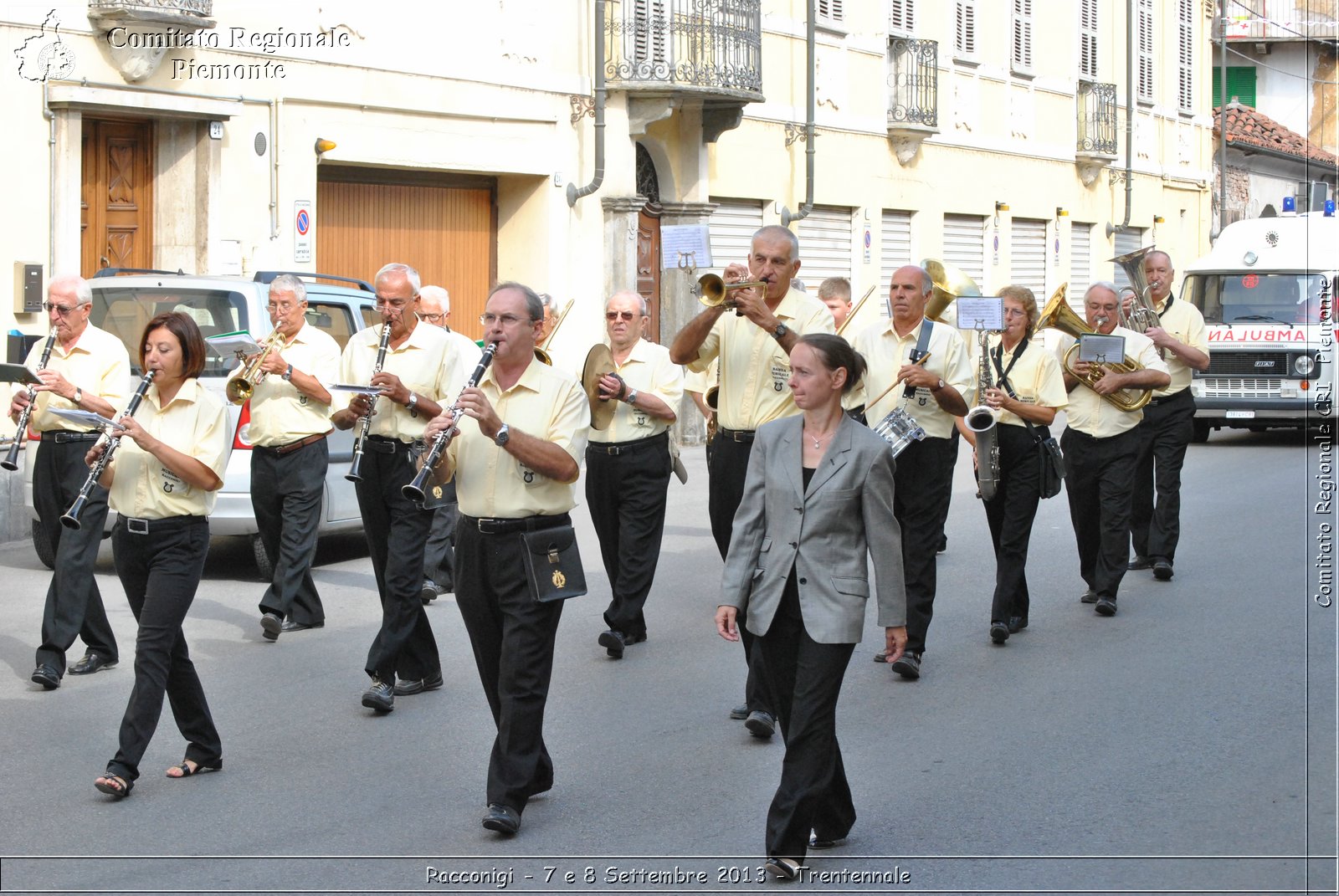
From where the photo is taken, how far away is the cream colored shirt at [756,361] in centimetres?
803

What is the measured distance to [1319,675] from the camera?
8.85 m

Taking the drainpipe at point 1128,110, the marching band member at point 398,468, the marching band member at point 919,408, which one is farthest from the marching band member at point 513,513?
the drainpipe at point 1128,110

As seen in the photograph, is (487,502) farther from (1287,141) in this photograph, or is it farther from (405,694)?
(1287,141)

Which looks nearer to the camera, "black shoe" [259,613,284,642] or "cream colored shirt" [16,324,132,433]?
"cream colored shirt" [16,324,132,433]

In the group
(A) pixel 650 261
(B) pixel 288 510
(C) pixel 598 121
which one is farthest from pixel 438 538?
(A) pixel 650 261

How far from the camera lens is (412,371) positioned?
8.55 meters

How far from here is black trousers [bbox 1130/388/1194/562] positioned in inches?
477

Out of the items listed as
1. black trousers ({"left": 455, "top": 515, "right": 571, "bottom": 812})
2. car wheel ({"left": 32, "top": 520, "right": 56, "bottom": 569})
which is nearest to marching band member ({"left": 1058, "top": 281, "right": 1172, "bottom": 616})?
black trousers ({"left": 455, "top": 515, "right": 571, "bottom": 812})

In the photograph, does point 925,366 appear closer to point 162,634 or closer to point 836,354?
point 836,354

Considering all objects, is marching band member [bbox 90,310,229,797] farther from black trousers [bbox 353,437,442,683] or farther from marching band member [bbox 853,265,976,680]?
marching band member [bbox 853,265,976,680]

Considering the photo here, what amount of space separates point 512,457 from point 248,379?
3412 mm

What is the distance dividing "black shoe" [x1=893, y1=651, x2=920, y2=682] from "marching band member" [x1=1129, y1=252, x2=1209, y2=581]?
12.3 feet

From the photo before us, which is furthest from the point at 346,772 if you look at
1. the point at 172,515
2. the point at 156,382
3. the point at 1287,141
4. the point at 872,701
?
the point at 1287,141

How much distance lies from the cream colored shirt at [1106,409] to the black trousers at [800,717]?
17.9ft
